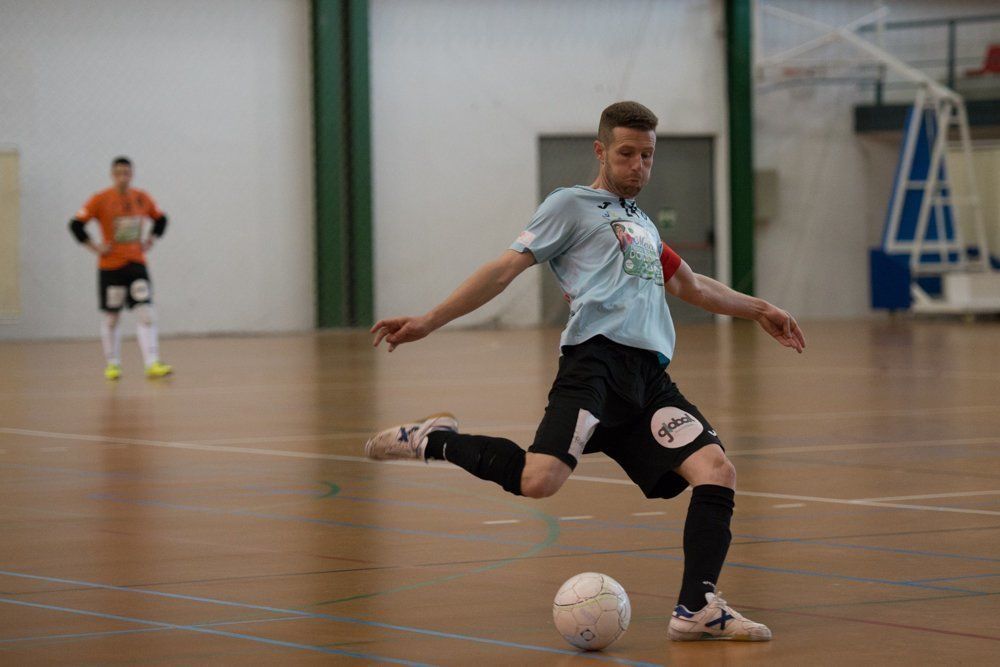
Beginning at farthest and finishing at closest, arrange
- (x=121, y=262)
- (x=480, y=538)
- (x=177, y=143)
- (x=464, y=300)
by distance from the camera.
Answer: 1. (x=177, y=143)
2. (x=121, y=262)
3. (x=480, y=538)
4. (x=464, y=300)

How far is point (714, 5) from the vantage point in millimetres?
29234

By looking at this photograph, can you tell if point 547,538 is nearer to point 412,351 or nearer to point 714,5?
point 412,351

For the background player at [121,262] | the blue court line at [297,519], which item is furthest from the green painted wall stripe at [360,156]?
the blue court line at [297,519]

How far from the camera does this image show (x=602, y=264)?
487 centimetres

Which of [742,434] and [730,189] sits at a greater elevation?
[730,189]

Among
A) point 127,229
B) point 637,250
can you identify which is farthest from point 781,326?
point 127,229

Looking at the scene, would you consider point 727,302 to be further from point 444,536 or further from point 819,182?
point 819,182

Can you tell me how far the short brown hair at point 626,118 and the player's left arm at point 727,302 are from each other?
52 centimetres

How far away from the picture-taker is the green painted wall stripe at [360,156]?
2661 centimetres

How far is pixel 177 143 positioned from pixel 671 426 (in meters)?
22.3

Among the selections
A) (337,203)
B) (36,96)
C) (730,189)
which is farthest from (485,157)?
(36,96)

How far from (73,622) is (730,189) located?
2534 centimetres

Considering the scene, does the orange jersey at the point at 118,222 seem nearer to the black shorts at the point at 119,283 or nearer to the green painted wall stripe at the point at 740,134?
the black shorts at the point at 119,283

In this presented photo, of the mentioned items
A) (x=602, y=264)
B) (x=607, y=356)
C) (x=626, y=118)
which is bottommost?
(x=607, y=356)
